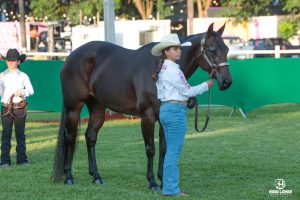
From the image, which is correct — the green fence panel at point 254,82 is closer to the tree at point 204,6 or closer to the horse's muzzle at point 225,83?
the horse's muzzle at point 225,83

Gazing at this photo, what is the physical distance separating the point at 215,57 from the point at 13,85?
3575 millimetres

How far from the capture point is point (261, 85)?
58.8 feet

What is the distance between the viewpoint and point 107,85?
9.65 metres

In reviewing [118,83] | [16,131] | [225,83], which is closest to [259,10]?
[16,131]

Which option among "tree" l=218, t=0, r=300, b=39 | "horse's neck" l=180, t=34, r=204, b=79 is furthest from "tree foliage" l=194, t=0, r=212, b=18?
"horse's neck" l=180, t=34, r=204, b=79

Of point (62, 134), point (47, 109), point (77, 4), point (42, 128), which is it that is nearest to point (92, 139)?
point (62, 134)

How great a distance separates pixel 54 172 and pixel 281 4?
45.7 meters

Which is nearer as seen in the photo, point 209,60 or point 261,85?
point 209,60

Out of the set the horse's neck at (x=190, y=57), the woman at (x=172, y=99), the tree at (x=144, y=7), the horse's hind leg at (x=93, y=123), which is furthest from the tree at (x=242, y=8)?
the woman at (x=172, y=99)

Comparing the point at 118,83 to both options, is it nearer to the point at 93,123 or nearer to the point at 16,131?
the point at 93,123

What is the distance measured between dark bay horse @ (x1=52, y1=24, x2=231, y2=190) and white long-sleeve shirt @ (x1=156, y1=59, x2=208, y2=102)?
52 cm

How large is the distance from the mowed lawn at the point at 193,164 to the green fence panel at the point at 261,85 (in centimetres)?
62

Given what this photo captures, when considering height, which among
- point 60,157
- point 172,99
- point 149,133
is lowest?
point 60,157

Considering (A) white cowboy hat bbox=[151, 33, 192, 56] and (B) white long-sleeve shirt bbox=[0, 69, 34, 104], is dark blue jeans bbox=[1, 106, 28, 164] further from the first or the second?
(A) white cowboy hat bbox=[151, 33, 192, 56]
